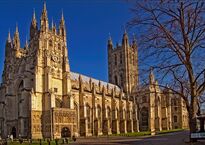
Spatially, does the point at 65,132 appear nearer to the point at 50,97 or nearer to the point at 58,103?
the point at 58,103

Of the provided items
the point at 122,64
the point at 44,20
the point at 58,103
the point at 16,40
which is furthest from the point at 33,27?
the point at 122,64

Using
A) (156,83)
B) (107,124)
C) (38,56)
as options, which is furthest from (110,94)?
(156,83)

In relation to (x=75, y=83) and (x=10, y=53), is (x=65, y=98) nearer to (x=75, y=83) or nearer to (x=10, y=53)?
(x=75, y=83)

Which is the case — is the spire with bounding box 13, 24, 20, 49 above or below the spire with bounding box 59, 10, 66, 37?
below

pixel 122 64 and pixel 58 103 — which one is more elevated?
pixel 122 64

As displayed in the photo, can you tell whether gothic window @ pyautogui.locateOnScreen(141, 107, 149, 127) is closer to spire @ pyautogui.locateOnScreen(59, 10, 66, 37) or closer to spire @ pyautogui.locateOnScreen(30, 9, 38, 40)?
spire @ pyautogui.locateOnScreen(59, 10, 66, 37)

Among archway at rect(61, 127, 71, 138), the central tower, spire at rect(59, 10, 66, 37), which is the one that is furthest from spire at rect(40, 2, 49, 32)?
the central tower

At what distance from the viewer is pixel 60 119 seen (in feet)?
239

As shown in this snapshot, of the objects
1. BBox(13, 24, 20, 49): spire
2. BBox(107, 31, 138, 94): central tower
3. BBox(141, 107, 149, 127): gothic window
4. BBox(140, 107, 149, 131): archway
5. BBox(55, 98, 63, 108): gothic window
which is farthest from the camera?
BBox(107, 31, 138, 94): central tower

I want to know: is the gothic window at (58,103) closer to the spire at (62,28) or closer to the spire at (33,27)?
the spire at (33,27)

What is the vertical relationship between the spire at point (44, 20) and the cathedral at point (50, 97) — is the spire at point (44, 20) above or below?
above

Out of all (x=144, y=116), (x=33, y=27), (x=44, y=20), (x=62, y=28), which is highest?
(x=44, y=20)

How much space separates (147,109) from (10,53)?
52.7 metres

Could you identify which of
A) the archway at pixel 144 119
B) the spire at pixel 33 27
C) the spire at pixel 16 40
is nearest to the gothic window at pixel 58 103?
the spire at pixel 33 27
